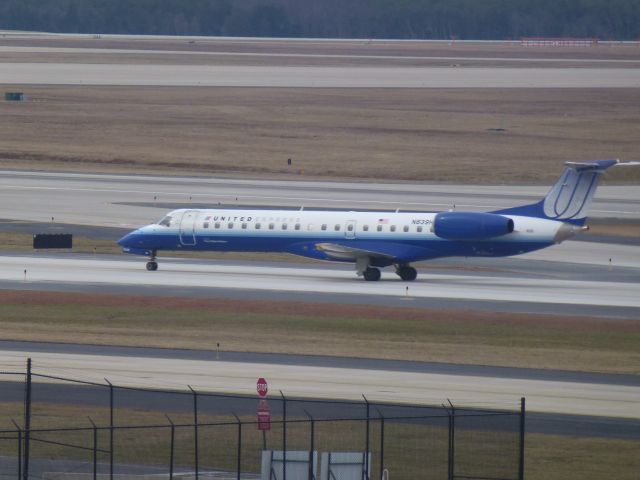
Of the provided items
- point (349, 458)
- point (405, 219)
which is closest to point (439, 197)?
point (405, 219)

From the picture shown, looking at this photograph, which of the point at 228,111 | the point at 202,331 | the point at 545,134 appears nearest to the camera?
the point at 202,331

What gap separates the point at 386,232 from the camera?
59.8 m

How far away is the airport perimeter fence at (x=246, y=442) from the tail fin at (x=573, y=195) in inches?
1020

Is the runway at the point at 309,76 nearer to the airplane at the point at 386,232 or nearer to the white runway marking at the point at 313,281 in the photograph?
the white runway marking at the point at 313,281

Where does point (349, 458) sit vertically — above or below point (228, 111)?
below

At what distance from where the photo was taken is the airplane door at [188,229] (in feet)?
205

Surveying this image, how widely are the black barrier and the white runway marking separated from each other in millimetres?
3210

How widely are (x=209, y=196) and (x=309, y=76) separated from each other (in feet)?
319

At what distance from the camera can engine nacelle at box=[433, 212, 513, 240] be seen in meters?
57.3

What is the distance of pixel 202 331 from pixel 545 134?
3487 inches

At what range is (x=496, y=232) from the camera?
188ft

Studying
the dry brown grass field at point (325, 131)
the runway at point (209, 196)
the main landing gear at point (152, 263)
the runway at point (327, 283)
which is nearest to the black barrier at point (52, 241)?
the runway at point (327, 283)

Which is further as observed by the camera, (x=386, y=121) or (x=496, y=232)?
(x=386, y=121)

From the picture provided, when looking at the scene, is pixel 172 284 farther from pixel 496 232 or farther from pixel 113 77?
pixel 113 77
